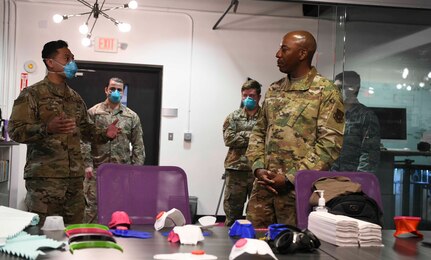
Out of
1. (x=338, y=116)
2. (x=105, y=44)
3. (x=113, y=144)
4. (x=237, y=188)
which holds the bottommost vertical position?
(x=237, y=188)

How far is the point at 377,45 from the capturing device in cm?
434

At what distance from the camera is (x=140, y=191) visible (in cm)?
195

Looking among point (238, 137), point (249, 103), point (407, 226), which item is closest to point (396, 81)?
point (249, 103)

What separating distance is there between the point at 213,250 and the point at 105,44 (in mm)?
4985

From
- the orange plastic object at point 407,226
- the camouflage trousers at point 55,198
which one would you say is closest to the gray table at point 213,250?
the orange plastic object at point 407,226

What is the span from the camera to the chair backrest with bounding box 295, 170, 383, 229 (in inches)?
75.2

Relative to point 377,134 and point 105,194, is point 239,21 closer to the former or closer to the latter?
point 377,134

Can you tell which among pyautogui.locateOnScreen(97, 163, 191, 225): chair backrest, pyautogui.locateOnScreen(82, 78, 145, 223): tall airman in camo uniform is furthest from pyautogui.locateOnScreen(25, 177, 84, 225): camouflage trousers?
pyautogui.locateOnScreen(82, 78, 145, 223): tall airman in camo uniform

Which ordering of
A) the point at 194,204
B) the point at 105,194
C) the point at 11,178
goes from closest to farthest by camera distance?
1. the point at 105,194
2. the point at 11,178
3. the point at 194,204

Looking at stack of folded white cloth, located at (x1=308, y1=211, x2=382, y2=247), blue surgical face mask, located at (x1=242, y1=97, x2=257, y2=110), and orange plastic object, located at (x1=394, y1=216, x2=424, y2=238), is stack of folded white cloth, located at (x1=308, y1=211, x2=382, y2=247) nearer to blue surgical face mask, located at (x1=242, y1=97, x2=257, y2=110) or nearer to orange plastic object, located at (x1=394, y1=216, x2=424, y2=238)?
orange plastic object, located at (x1=394, y1=216, x2=424, y2=238)

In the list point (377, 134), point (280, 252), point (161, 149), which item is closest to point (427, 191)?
point (377, 134)

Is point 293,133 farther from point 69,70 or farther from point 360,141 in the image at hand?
point 360,141

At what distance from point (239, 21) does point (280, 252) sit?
518cm

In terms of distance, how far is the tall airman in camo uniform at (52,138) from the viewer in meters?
2.64
